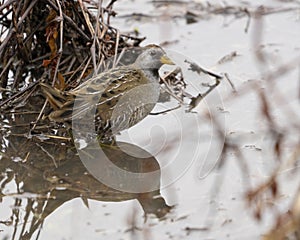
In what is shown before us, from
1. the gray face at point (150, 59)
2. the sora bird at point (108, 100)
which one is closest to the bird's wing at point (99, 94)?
the sora bird at point (108, 100)

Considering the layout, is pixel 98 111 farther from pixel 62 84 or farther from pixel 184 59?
pixel 184 59

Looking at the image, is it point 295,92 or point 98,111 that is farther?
point 295,92

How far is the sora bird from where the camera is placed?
5000 mm

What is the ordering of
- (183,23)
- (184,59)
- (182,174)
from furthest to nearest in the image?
(183,23) → (184,59) → (182,174)

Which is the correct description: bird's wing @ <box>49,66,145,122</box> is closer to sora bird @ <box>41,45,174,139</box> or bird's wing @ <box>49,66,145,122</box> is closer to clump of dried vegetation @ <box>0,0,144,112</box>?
sora bird @ <box>41,45,174,139</box>

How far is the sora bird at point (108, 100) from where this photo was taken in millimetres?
5000

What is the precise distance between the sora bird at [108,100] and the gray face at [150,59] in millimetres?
87

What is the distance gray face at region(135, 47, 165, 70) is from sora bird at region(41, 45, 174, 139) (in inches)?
3.4

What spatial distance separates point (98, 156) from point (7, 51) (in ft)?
4.23

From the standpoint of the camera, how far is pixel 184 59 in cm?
671

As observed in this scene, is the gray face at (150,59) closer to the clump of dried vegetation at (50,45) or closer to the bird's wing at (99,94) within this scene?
the bird's wing at (99,94)

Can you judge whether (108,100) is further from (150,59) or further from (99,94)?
(150,59)

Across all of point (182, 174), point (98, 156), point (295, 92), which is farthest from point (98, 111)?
point (295, 92)

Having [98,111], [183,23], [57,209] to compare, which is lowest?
[57,209]
